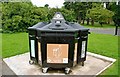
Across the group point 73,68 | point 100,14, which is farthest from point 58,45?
point 100,14

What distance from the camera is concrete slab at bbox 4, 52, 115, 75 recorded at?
187 inches

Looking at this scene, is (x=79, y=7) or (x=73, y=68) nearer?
(x=73, y=68)

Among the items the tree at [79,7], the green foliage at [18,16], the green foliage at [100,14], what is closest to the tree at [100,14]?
the green foliage at [100,14]

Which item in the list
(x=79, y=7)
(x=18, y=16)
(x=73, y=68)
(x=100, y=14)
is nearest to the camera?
(x=73, y=68)

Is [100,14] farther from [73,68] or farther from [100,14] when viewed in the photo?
[73,68]

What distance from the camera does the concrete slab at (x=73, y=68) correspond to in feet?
15.6

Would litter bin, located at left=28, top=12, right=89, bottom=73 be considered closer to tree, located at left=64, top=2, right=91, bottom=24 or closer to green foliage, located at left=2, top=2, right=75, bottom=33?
green foliage, located at left=2, top=2, right=75, bottom=33

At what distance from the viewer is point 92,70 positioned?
4.92 meters

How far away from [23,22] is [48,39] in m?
8.60

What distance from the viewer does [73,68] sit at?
5.04m

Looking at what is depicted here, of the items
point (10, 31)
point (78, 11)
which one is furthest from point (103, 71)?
point (78, 11)

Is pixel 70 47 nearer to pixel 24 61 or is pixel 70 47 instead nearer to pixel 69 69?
pixel 69 69

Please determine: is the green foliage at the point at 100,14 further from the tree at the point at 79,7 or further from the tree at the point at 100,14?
the tree at the point at 79,7

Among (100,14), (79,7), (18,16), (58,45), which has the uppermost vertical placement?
(79,7)
